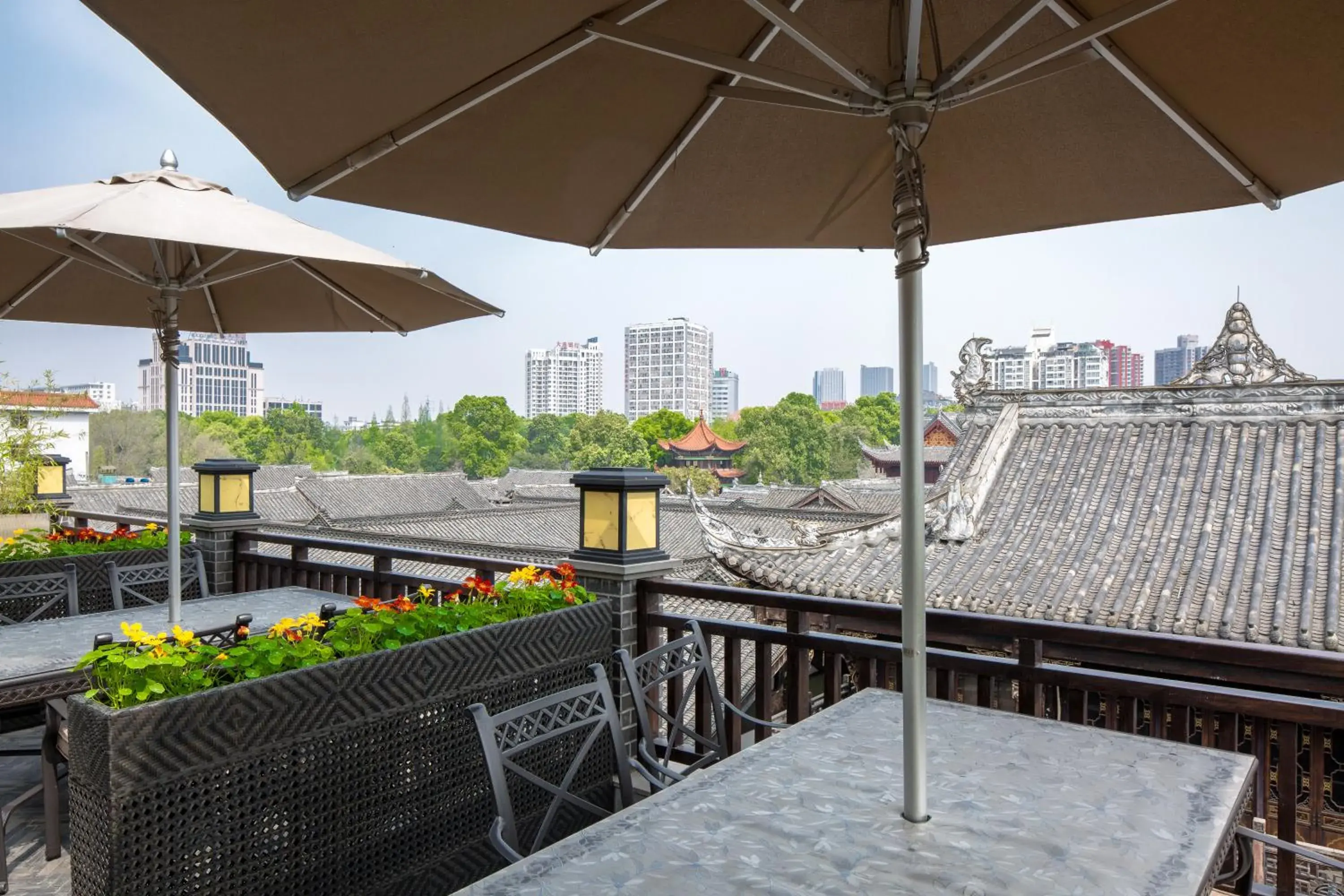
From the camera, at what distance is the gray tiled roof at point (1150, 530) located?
655 centimetres

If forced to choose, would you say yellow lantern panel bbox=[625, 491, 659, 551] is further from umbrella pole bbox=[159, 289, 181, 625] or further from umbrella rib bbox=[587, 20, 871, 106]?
umbrella rib bbox=[587, 20, 871, 106]

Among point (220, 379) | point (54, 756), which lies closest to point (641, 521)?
point (54, 756)

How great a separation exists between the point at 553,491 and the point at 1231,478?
A: 24306 millimetres

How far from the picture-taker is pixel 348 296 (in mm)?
3713

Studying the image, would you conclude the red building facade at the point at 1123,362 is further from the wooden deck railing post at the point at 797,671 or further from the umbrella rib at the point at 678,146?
the umbrella rib at the point at 678,146

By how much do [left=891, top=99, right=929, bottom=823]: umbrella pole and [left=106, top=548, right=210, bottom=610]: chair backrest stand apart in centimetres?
376

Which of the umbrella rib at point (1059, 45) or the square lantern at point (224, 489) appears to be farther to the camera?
the square lantern at point (224, 489)

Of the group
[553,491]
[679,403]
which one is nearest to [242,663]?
[553,491]

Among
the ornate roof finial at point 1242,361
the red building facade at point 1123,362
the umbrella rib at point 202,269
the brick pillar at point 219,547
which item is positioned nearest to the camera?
the umbrella rib at point 202,269

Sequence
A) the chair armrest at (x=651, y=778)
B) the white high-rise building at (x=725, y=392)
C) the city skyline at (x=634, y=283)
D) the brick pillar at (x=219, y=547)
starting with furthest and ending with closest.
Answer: the white high-rise building at (x=725, y=392) → the city skyline at (x=634, y=283) → the brick pillar at (x=219, y=547) → the chair armrest at (x=651, y=778)

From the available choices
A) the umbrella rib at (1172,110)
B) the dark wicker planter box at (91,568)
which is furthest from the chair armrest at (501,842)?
the dark wicker planter box at (91,568)

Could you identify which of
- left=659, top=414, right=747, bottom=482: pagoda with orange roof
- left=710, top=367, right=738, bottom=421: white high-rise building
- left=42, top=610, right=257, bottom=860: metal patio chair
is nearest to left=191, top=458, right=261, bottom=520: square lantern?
left=42, top=610, right=257, bottom=860: metal patio chair

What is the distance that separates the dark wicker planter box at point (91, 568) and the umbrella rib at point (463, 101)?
315cm

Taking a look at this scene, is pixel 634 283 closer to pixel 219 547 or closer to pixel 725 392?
pixel 725 392
